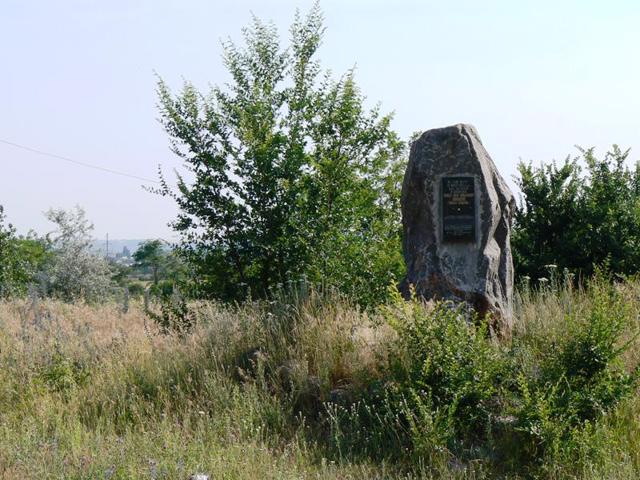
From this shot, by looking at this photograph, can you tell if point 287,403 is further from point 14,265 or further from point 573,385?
point 14,265

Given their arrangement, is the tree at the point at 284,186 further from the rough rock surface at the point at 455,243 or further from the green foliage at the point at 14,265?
the green foliage at the point at 14,265

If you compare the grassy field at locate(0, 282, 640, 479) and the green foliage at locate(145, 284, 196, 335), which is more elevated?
the green foliage at locate(145, 284, 196, 335)

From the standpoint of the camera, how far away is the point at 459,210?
9383 mm

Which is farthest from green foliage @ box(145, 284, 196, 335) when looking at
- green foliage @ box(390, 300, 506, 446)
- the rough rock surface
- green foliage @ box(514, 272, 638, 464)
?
green foliage @ box(514, 272, 638, 464)

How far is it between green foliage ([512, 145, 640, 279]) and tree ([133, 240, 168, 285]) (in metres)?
27.0

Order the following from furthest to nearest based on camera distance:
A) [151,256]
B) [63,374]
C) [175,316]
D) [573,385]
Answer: [151,256], [175,316], [63,374], [573,385]

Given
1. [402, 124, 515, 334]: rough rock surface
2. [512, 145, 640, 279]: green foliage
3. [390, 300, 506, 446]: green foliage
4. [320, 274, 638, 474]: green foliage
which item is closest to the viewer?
[320, 274, 638, 474]: green foliage

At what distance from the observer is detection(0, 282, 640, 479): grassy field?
6.48m

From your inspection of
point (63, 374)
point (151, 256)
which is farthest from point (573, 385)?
point (151, 256)

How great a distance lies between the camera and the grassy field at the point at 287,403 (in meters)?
6.48

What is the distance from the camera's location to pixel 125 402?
26.9 feet

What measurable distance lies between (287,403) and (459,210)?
10.3 feet

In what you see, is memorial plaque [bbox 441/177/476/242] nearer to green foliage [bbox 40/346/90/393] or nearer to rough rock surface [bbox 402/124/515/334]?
rough rock surface [bbox 402/124/515/334]

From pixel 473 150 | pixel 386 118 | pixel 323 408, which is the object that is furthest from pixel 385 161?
pixel 323 408
